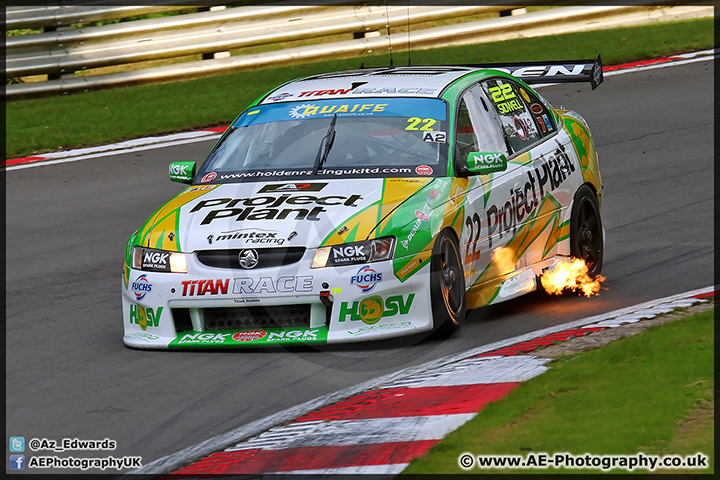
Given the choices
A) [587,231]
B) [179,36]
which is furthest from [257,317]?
[179,36]

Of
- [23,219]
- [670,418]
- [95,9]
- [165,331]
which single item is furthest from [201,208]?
[95,9]

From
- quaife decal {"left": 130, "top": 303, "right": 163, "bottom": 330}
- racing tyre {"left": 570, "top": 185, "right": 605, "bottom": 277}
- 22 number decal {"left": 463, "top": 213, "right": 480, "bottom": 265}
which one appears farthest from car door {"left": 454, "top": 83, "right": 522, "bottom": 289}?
quaife decal {"left": 130, "top": 303, "right": 163, "bottom": 330}

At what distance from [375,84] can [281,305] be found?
2.09 meters

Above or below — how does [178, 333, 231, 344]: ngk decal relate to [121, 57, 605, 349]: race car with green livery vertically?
below

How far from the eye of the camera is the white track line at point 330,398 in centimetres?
467

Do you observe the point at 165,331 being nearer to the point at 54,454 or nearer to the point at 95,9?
the point at 54,454

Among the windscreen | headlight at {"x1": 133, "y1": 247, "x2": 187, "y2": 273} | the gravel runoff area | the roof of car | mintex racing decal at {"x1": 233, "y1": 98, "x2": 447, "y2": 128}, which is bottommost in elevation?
the gravel runoff area

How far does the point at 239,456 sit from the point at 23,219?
6056mm

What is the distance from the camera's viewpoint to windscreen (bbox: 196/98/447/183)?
22.6 ft

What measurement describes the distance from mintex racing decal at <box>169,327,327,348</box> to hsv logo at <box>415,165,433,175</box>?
1225 millimetres

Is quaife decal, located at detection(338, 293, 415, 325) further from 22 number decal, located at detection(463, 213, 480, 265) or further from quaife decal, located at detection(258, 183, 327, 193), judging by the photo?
quaife decal, located at detection(258, 183, 327, 193)

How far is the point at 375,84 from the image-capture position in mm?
7570

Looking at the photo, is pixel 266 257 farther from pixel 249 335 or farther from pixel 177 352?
pixel 177 352

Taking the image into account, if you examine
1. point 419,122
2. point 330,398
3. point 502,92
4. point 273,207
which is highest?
point 502,92
